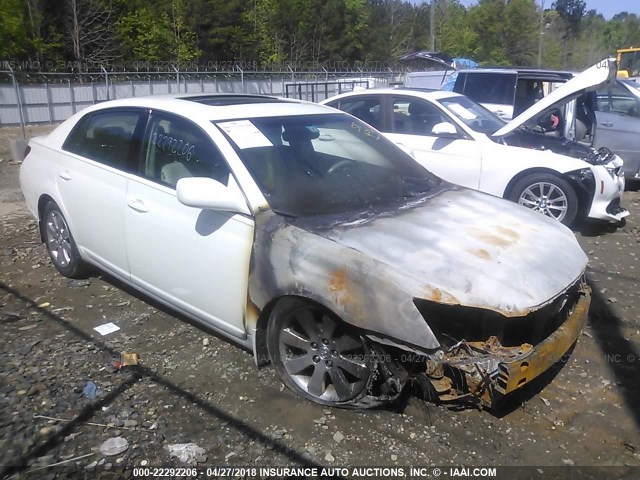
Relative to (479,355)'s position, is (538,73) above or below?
above

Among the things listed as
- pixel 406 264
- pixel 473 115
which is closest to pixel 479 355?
pixel 406 264

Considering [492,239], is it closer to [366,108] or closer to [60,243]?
[60,243]

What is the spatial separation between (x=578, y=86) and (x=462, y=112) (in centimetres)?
149

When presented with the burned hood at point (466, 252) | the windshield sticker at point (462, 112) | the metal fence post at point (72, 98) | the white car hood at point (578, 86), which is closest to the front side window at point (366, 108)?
the windshield sticker at point (462, 112)

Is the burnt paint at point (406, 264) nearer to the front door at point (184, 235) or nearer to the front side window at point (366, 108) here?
the front door at point (184, 235)

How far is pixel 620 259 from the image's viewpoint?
5758 mm

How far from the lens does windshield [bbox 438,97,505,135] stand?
6836 mm

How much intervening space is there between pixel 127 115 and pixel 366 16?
184 ft

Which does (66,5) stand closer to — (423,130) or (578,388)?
(423,130)

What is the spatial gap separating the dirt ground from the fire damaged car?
250 millimetres

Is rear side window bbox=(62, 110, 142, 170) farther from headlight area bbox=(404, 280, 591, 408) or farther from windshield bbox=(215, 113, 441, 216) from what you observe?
headlight area bbox=(404, 280, 591, 408)

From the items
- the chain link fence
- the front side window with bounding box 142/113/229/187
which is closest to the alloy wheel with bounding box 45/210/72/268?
the front side window with bounding box 142/113/229/187

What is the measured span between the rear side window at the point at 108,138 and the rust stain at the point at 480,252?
2354 mm

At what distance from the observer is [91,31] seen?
33031 millimetres
